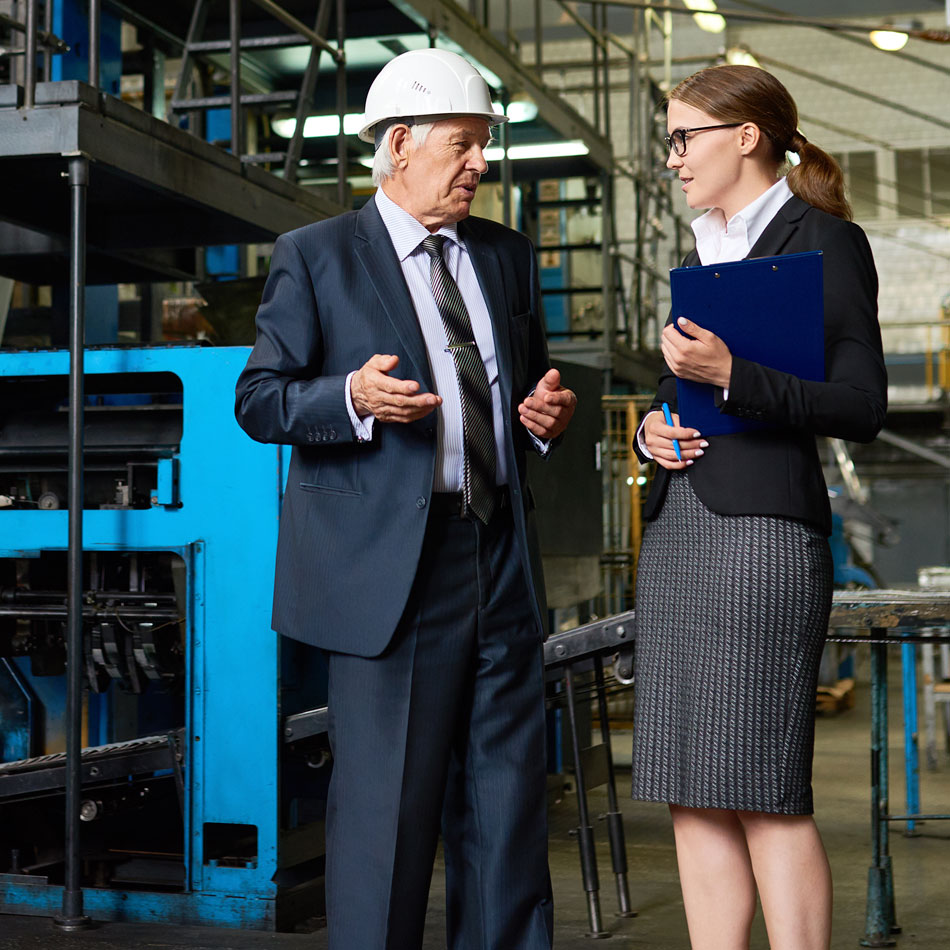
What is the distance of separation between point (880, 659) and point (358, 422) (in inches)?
83.2

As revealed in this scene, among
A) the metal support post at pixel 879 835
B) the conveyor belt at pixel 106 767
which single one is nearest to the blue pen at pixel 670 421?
the metal support post at pixel 879 835

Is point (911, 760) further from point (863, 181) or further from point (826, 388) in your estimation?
point (863, 181)

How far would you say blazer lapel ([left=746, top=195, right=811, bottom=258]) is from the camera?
7.18 feet

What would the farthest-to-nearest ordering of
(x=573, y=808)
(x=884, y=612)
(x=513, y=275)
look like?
1. (x=573, y=808)
2. (x=884, y=612)
3. (x=513, y=275)

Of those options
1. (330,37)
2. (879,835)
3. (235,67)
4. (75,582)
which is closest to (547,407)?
(75,582)

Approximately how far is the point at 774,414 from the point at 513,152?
7.36 meters

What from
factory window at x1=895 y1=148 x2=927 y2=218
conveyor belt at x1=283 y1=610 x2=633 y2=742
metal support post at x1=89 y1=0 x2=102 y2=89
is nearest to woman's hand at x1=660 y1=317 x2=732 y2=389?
conveyor belt at x1=283 y1=610 x2=633 y2=742

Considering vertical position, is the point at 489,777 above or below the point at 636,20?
below

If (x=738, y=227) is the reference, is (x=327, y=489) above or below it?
below

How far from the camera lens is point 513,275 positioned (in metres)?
2.50

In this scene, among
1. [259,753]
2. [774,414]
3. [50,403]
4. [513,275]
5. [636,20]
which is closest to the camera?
[774,414]

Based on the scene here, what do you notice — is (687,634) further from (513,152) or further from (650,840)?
(513,152)

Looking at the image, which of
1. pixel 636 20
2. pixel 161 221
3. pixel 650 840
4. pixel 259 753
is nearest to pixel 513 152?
pixel 636 20

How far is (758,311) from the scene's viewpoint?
2078 millimetres
